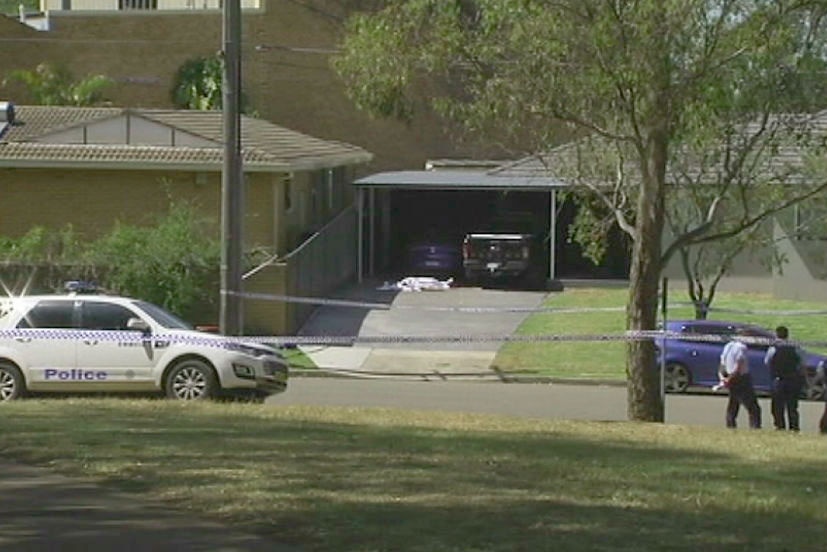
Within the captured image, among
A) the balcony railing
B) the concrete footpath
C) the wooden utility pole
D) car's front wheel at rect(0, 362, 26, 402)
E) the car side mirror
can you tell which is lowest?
car's front wheel at rect(0, 362, 26, 402)

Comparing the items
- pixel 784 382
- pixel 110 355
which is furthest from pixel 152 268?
pixel 784 382

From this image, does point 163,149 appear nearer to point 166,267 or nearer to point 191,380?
point 166,267

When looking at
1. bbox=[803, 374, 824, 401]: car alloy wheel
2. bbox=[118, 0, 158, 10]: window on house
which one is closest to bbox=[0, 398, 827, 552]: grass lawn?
bbox=[803, 374, 824, 401]: car alloy wheel

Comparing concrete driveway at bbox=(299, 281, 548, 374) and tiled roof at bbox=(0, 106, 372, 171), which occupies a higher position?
tiled roof at bbox=(0, 106, 372, 171)

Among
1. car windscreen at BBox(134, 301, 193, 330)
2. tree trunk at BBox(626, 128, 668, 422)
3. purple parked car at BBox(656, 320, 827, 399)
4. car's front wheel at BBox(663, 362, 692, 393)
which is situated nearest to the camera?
tree trunk at BBox(626, 128, 668, 422)

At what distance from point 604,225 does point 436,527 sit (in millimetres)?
14349

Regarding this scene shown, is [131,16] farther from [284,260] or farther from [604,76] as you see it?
[604,76]

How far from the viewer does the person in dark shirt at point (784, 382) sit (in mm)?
20281

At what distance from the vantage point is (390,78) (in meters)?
17.4

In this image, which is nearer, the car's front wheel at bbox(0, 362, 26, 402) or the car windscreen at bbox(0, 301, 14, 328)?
the car's front wheel at bbox(0, 362, 26, 402)

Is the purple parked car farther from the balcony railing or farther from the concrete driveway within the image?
the balcony railing

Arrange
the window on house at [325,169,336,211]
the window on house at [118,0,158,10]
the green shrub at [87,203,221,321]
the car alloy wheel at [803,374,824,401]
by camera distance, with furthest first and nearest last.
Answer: the window on house at [118,0,158,10], the window on house at [325,169,336,211], the green shrub at [87,203,221,321], the car alloy wheel at [803,374,824,401]

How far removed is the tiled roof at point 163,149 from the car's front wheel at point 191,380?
1520 centimetres

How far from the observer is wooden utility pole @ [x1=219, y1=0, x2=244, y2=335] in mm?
23406
